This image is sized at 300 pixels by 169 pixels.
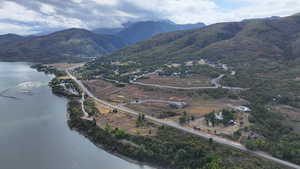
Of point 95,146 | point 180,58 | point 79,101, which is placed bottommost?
point 95,146

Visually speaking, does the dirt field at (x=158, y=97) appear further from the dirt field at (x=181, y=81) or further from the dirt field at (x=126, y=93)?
the dirt field at (x=181, y=81)

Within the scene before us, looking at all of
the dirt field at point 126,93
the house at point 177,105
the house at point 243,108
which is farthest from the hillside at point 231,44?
the house at point 177,105

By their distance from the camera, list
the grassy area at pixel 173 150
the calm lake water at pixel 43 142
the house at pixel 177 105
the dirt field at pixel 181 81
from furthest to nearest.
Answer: the dirt field at pixel 181 81
the house at pixel 177 105
the calm lake water at pixel 43 142
the grassy area at pixel 173 150

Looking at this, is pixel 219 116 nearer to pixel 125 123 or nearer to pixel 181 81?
pixel 125 123

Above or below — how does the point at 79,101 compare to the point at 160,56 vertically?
below

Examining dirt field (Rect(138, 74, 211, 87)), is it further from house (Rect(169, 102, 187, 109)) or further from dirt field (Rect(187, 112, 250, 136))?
dirt field (Rect(187, 112, 250, 136))

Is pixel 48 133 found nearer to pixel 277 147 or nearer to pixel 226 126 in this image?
pixel 226 126

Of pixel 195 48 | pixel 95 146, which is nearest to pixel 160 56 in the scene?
pixel 195 48
